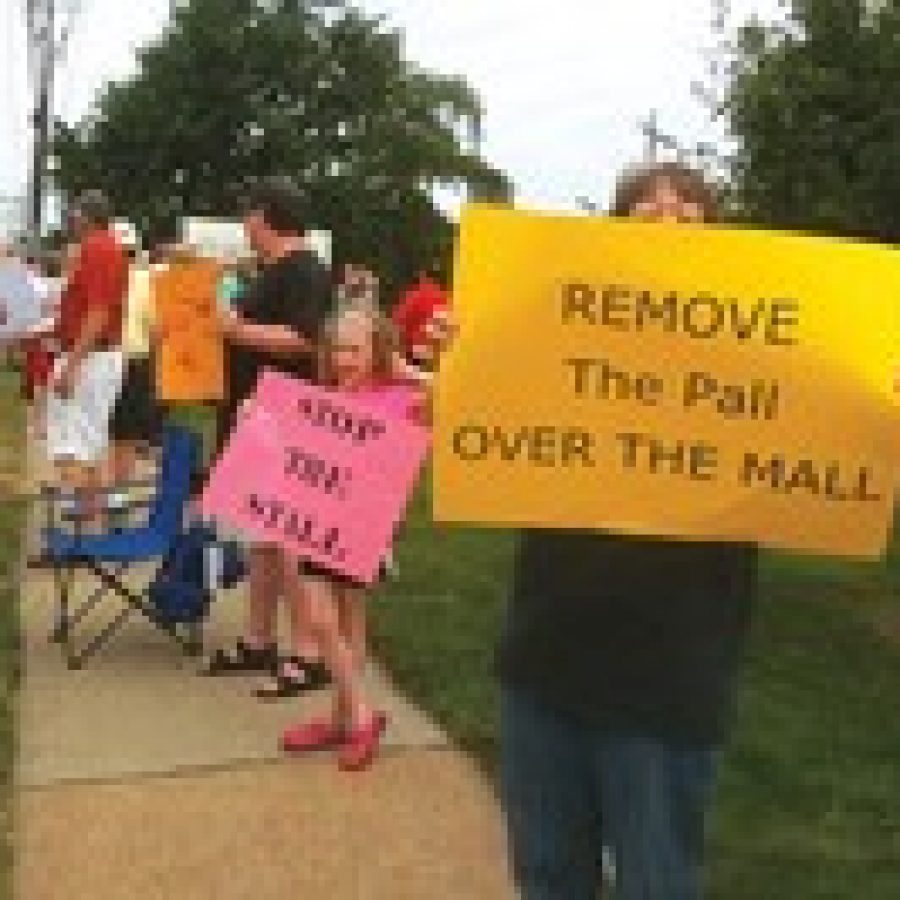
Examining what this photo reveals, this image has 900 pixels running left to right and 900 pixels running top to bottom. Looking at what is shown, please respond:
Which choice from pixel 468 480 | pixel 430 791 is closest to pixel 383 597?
pixel 430 791

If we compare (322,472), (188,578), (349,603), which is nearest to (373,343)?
(322,472)

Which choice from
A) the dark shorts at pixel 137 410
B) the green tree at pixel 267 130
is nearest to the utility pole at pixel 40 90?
the green tree at pixel 267 130

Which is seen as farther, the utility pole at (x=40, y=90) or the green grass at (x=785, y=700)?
the utility pole at (x=40, y=90)

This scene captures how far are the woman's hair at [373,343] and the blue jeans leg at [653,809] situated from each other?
9.23 ft

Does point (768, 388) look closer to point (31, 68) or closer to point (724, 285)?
point (724, 285)

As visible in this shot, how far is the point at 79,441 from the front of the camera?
35.0 feet

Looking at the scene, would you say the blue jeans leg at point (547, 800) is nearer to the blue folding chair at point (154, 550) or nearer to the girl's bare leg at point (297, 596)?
the girl's bare leg at point (297, 596)

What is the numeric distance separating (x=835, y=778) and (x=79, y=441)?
5241 millimetres

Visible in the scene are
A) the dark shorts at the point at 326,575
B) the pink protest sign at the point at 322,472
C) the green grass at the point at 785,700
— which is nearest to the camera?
the green grass at the point at 785,700

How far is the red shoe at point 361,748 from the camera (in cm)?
639

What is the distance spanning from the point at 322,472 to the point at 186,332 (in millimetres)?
4980

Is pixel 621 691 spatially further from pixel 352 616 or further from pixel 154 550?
pixel 154 550

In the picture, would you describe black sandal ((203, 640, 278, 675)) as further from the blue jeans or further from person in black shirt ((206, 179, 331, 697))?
the blue jeans

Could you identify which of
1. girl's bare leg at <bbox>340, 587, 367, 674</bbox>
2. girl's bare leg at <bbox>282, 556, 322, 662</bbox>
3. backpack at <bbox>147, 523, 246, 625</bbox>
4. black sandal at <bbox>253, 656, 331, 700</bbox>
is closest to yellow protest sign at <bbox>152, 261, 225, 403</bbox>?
backpack at <bbox>147, 523, 246, 625</bbox>
